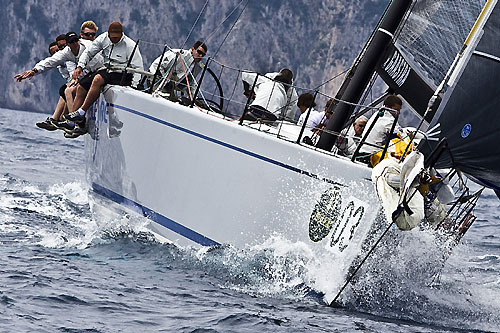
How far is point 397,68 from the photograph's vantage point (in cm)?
598

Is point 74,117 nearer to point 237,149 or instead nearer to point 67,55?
point 67,55

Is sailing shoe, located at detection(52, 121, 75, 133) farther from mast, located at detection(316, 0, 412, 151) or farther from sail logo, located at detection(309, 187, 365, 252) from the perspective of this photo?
sail logo, located at detection(309, 187, 365, 252)

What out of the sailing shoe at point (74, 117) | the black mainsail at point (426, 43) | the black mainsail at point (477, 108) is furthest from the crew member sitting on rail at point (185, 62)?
the black mainsail at point (477, 108)

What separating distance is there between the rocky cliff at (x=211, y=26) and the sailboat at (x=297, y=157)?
5395cm

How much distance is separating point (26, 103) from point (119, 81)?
53765mm

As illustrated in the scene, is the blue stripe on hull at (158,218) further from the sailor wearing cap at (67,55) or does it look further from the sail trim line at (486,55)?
the sail trim line at (486,55)

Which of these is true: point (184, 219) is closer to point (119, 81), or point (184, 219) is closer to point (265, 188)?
point (265, 188)

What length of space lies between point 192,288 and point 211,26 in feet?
191

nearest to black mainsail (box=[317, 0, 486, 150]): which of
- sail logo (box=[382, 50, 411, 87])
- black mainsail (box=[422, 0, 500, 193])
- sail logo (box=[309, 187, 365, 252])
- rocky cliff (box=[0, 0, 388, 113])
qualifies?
sail logo (box=[382, 50, 411, 87])

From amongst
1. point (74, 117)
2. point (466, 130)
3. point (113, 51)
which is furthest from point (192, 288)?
point (113, 51)

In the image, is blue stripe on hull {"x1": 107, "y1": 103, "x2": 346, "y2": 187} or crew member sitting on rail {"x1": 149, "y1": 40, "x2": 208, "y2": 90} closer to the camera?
blue stripe on hull {"x1": 107, "y1": 103, "x2": 346, "y2": 187}

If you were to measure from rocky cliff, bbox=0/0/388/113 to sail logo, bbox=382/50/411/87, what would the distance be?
5410cm

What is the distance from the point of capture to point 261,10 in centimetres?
6006

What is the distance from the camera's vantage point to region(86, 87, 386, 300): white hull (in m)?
5.04
